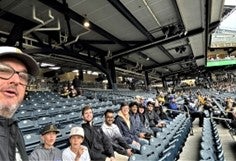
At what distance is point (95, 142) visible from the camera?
4.68 meters

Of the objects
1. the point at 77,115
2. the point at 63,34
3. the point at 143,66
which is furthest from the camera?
the point at 143,66

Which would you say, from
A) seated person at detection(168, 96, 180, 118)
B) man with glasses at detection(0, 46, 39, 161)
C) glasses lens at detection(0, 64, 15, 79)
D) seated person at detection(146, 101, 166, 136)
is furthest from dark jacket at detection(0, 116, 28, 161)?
seated person at detection(168, 96, 180, 118)

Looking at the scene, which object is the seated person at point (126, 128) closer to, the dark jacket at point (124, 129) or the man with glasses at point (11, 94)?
the dark jacket at point (124, 129)

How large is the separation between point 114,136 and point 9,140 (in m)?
4.57

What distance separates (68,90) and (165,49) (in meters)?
9.25

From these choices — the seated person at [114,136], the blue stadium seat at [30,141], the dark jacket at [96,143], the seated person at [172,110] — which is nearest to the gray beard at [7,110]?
the dark jacket at [96,143]

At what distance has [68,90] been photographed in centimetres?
1391

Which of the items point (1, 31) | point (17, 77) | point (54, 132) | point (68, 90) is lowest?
point (54, 132)

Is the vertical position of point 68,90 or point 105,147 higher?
point 68,90

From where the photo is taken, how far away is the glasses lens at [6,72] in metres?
1.19

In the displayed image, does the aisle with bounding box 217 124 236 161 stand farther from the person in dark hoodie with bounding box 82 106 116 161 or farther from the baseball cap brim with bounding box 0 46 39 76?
the baseball cap brim with bounding box 0 46 39 76

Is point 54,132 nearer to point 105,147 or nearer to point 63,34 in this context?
point 105,147

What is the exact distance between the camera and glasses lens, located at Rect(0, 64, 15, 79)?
1.19 metres

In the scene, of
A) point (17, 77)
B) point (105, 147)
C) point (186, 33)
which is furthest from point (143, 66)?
point (17, 77)
